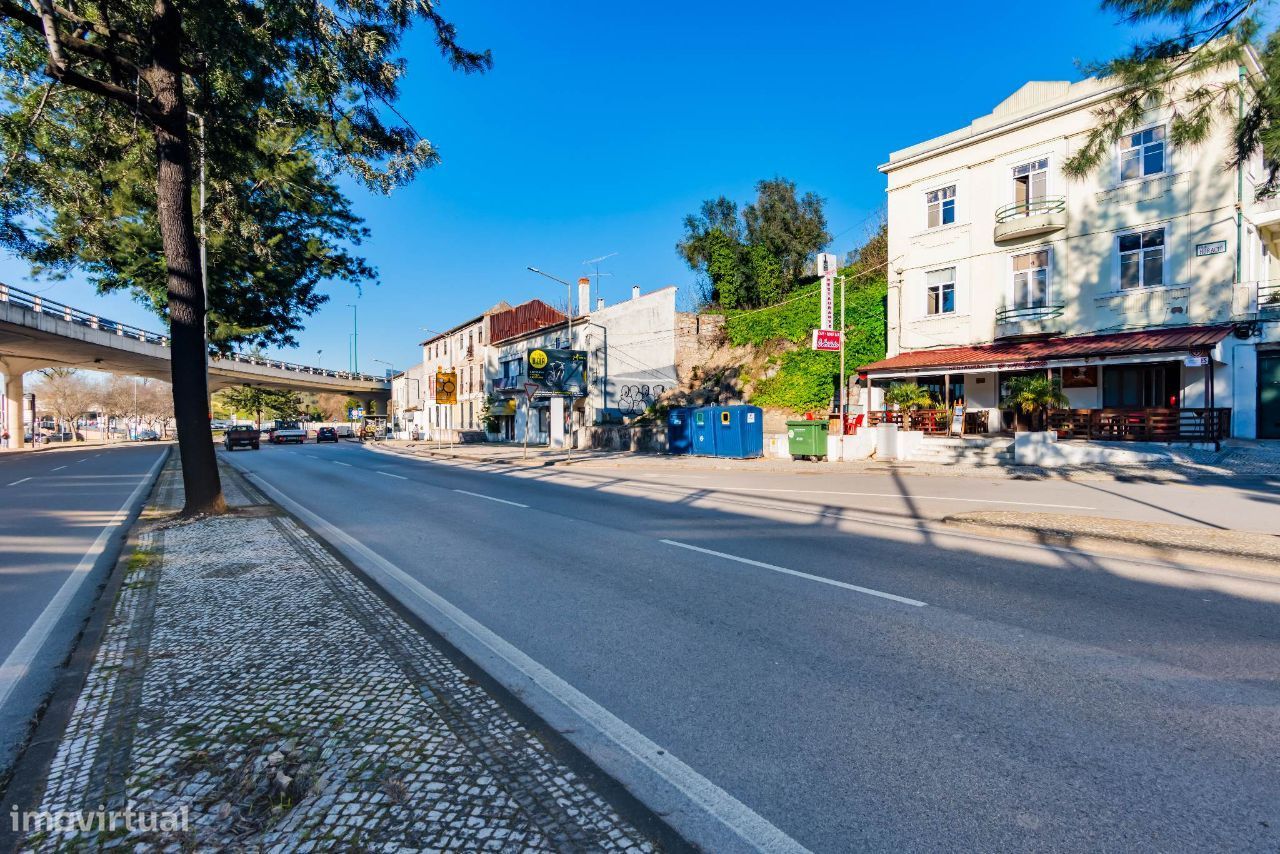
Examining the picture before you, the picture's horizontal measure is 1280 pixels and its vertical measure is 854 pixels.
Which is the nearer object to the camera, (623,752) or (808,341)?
(623,752)

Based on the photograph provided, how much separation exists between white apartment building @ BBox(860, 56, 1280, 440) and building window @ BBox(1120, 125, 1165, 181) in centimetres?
4

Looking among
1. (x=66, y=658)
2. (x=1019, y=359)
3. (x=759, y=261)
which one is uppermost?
(x=759, y=261)

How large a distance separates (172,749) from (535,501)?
976 cm

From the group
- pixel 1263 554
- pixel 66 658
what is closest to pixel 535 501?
pixel 66 658

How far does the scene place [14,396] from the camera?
1773 inches

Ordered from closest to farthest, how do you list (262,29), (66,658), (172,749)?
(172,749), (66,658), (262,29)

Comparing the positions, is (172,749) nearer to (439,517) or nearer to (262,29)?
(439,517)

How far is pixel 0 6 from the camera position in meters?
7.41

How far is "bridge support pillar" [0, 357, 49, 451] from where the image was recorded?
4433 cm

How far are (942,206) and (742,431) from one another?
12.4 metres

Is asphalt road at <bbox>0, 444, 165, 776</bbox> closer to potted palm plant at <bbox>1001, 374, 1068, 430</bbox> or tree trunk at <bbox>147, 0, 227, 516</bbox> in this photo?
tree trunk at <bbox>147, 0, 227, 516</bbox>

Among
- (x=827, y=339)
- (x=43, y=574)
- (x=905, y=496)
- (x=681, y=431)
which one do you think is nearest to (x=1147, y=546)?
(x=905, y=496)

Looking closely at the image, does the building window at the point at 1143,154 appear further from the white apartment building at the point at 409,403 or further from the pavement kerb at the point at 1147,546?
the white apartment building at the point at 409,403

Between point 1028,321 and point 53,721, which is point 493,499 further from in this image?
point 1028,321
